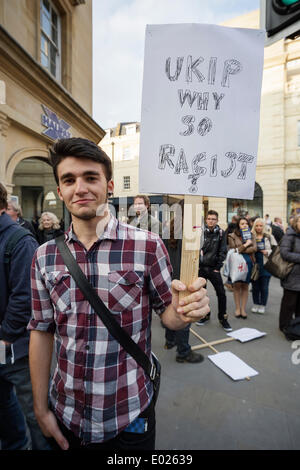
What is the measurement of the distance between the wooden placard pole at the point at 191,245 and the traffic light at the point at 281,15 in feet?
5.10

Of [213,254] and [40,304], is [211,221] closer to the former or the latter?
[213,254]

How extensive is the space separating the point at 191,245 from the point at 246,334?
3774 mm

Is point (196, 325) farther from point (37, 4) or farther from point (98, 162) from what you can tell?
point (37, 4)

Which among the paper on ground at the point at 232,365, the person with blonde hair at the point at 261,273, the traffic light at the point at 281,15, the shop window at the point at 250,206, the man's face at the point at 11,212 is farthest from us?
the shop window at the point at 250,206

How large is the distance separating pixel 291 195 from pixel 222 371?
16.3 m

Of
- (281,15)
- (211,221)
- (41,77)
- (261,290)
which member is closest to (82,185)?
(281,15)

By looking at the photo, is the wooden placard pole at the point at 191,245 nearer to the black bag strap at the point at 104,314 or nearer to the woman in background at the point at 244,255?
the black bag strap at the point at 104,314

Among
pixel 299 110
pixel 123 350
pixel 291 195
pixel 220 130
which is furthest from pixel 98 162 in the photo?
pixel 299 110

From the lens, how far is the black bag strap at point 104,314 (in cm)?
114

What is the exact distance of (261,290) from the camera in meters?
5.19

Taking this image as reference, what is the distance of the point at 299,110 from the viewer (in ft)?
51.2

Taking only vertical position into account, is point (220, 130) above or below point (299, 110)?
below

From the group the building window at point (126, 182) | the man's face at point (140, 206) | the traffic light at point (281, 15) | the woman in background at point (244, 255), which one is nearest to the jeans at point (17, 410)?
the man's face at point (140, 206)

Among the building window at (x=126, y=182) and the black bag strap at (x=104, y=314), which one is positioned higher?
the building window at (x=126, y=182)
